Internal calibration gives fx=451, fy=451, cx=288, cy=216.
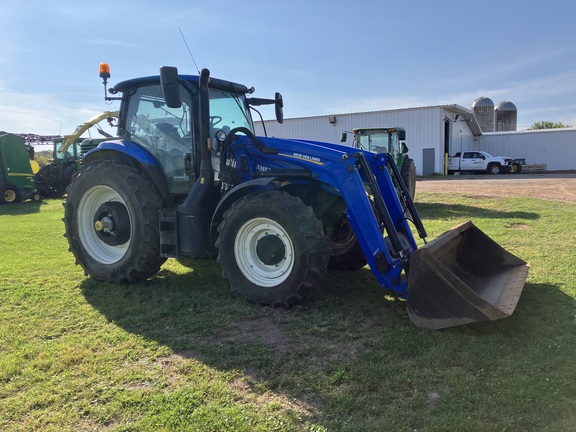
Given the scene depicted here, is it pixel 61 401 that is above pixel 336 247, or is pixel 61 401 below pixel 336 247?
below

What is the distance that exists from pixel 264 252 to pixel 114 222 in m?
2.14

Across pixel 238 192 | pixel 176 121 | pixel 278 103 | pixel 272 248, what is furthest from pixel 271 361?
pixel 278 103

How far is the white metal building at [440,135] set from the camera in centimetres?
2884

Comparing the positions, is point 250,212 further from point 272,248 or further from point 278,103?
point 278,103

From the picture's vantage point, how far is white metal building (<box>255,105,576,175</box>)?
2884 cm

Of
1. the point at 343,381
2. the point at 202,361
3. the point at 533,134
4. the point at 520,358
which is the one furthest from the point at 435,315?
the point at 533,134

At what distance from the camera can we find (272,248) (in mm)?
4516

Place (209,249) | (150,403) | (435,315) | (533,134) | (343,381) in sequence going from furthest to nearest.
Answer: (533,134) < (209,249) < (435,315) < (343,381) < (150,403)

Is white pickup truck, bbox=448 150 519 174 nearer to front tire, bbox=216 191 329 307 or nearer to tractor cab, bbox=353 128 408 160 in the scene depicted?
tractor cab, bbox=353 128 408 160

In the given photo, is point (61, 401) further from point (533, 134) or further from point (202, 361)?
point (533, 134)

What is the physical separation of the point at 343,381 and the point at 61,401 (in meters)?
1.86

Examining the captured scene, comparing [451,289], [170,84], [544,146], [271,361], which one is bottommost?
[271,361]

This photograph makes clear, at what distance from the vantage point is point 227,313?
445cm

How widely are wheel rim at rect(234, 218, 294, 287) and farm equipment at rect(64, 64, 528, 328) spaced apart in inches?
0.4
